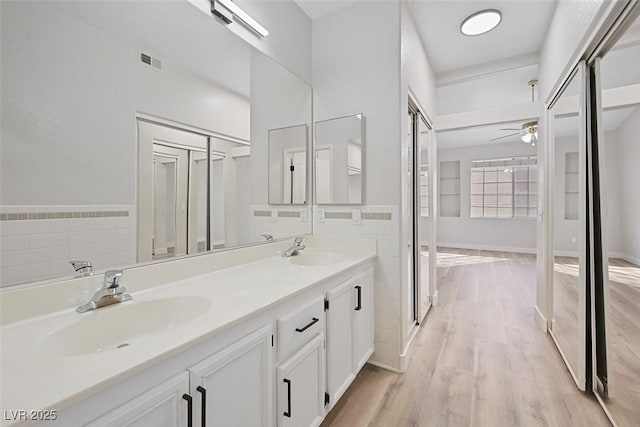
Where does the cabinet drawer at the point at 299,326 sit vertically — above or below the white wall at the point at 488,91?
below

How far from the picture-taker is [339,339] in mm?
1601

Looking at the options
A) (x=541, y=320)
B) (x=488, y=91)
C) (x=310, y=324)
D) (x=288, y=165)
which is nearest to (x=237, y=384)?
(x=310, y=324)

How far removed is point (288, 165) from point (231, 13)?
3.37 ft

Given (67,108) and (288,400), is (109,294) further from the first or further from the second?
(288,400)

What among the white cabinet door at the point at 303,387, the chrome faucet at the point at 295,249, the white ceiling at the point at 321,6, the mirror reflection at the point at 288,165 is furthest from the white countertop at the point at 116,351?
the white ceiling at the point at 321,6

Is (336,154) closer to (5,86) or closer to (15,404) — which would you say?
(5,86)

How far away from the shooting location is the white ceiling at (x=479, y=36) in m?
2.24

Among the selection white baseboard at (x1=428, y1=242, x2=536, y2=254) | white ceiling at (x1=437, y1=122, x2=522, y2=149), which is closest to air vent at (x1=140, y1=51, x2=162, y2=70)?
white ceiling at (x1=437, y1=122, x2=522, y2=149)

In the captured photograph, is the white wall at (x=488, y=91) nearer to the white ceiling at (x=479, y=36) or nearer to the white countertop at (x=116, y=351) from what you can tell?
the white ceiling at (x=479, y=36)

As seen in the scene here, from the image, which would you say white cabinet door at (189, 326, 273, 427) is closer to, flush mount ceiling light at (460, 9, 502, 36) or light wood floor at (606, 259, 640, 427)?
light wood floor at (606, 259, 640, 427)

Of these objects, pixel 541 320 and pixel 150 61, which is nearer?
pixel 150 61

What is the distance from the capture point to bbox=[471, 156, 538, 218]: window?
262 inches

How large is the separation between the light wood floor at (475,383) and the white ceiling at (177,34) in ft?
6.72

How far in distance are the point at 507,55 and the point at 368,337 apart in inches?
124
